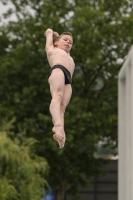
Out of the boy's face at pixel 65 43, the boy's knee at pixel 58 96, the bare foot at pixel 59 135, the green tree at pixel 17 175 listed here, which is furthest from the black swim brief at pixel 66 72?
the green tree at pixel 17 175

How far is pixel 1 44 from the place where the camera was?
4525cm

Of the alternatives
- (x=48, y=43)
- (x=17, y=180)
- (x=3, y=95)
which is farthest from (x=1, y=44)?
(x=48, y=43)

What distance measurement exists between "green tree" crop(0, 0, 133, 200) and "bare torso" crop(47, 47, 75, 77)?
114 ft

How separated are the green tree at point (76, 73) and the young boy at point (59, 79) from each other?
114ft

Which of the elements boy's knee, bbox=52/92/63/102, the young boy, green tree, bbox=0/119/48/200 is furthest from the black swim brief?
green tree, bbox=0/119/48/200

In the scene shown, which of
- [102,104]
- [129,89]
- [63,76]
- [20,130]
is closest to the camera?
[63,76]

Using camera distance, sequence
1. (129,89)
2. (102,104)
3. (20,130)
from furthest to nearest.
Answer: (102,104)
(20,130)
(129,89)

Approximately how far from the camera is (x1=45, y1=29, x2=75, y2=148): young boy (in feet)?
20.8

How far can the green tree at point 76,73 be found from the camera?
1671 inches

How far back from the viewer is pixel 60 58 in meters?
6.59

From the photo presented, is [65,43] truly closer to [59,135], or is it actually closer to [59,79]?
[59,79]

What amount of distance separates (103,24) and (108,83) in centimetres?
383

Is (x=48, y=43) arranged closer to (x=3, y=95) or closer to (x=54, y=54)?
(x=54, y=54)

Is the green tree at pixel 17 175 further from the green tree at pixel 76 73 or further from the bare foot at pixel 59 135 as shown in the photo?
the bare foot at pixel 59 135
